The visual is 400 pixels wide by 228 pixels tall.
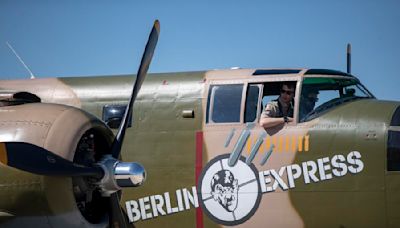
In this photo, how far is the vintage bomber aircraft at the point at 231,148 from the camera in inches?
316

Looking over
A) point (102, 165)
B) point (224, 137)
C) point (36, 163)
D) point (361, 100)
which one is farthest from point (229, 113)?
point (36, 163)

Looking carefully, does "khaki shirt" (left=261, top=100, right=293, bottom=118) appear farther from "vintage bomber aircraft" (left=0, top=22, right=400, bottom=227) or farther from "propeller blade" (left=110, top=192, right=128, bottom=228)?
"propeller blade" (left=110, top=192, right=128, bottom=228)

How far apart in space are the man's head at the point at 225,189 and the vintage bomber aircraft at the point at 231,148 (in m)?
0.01

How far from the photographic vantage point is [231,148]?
9.59 meters

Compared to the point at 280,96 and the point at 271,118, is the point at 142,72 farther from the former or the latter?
the point at 280,96

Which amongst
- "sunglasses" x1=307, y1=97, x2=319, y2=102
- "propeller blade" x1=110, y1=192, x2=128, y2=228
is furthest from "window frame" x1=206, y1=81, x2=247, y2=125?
"propeller blade" x1=110, y1=192, x2=128, y2=228

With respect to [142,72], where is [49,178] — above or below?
below

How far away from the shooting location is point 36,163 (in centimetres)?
679

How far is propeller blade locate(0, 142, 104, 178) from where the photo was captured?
669 centimetres

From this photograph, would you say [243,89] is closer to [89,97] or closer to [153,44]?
[153,44]

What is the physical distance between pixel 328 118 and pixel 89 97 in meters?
3.93

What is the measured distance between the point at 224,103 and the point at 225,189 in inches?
53.0

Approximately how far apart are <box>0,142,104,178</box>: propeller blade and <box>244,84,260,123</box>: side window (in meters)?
3.44

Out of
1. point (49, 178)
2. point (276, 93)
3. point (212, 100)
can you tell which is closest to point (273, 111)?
point (276, 93)
